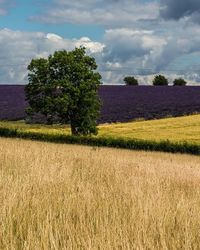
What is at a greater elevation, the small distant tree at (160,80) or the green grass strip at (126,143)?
the small distant tree at (160,80)

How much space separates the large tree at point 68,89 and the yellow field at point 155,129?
6.80ft

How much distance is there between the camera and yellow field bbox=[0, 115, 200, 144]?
5391cm

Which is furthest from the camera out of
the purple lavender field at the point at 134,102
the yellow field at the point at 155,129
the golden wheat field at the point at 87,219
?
the purple lavender field at the point at 134,102

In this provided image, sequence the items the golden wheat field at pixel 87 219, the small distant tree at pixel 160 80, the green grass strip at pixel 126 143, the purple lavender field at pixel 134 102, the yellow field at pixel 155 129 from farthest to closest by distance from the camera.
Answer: the small distant tree at pixel 160 80 → the purple lavender field at pixel 134 102 → the yellow field at pixel 155 129 → the green grass strip at pixel 126 143 → the golden wheat field at pixel 87 219

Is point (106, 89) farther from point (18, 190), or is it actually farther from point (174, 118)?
point (18, 190)

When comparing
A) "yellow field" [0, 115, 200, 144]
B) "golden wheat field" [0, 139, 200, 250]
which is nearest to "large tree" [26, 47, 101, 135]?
"yellow field" [0, 115, 200, 144]

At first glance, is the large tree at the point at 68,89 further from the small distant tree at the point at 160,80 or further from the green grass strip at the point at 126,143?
the small distant tree at the point at 160,80

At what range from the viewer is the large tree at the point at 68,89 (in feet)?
184

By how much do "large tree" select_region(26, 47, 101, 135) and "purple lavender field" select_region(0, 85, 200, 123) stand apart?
962 centimetres

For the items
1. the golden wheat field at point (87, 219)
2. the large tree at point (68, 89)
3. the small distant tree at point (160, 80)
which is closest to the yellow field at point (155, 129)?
the large tree at point (68, 89)

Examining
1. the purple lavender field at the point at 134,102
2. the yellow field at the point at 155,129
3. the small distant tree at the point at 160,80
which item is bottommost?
the yellow field at the point at 155,129

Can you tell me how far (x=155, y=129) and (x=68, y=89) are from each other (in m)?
9.96

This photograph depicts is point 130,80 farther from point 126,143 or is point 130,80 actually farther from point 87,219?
point 87,219

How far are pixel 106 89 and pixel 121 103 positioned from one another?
649 inches
